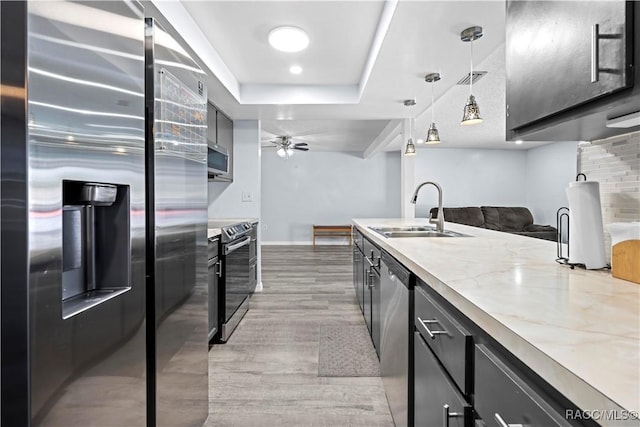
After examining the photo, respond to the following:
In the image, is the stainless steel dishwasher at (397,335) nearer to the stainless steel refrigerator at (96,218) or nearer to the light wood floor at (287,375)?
the light wood floor at (287,375)

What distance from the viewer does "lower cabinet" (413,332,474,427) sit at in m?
0.83

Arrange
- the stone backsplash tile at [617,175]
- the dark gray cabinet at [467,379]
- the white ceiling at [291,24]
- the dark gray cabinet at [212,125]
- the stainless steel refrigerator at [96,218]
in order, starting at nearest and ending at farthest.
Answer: the dark gray cabinet at [467,379] < the stainless steel refrigerator at [96,218] < the stone backsplash tile at [617,175] < the white ceiling at [291,24] < the dark gray cabinet at [212,125]

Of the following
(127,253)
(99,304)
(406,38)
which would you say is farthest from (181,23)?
(99,304)

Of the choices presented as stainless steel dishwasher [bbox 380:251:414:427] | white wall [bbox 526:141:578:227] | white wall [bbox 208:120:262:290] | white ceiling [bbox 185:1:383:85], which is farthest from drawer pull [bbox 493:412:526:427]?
white wall [bbox 526:141:578:227]

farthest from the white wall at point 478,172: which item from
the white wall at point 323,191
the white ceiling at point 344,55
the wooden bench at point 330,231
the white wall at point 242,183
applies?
the white wall at point 242,183

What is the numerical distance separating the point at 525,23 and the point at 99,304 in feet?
4.88

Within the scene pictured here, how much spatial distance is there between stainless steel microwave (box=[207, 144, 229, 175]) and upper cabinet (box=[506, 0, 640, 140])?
8.31ft

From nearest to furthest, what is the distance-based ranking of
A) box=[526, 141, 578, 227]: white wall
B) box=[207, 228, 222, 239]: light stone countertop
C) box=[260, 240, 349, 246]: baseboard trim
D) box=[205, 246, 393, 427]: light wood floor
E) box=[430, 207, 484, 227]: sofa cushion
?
box=[205, 246, 393, 427]: light wood floor → box=[207, 228, 222, 239]: light stone countertop → box=[526, 141, 578, 227]: white wall → box=[430, 207, 484, 227]: sofa cushion → box=[260, 240, 349, 246]: baseboard trim

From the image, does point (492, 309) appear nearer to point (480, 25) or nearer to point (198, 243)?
point (198, 243)

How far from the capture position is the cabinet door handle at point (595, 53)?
78cm

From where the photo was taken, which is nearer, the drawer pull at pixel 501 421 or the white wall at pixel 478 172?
the drawer pull at pixel 501 421

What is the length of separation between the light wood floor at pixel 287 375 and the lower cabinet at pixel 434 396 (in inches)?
→ 24.4

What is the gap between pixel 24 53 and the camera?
0.66m

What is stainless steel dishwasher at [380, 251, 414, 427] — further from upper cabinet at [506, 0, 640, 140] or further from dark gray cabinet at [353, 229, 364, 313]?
dark gray cabinet at [353, 229, 364, 313]
